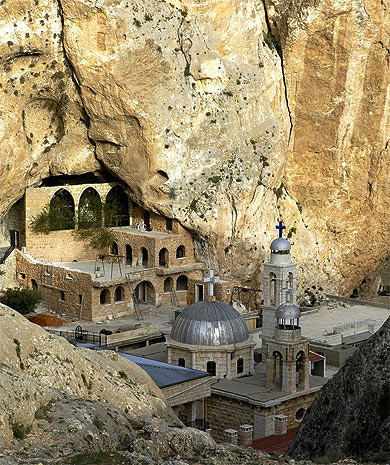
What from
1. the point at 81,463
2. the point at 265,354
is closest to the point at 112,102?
the point at 265,354

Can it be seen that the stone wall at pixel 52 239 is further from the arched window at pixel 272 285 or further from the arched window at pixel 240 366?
the arched window at pixel 240 366

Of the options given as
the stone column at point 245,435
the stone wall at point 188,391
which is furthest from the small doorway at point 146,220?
the stone column at point 245,435

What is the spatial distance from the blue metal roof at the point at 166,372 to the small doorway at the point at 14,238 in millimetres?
20980

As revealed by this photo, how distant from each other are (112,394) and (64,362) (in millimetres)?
1312

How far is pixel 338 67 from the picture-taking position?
6506 cm

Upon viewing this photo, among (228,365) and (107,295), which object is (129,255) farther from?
(228,365)

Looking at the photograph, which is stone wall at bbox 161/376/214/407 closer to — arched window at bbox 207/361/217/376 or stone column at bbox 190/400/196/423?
stone column at bbox 190/400/196/423

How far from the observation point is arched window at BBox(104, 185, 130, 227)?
65.2 metres

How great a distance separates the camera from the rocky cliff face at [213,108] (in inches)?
2311

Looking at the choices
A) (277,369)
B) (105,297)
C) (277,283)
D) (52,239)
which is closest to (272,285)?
(277,283)

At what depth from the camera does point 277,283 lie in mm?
50125

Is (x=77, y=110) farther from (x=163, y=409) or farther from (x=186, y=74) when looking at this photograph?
(x=163, y=409)

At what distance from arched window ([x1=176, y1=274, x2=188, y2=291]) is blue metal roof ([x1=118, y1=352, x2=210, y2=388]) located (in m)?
19.0

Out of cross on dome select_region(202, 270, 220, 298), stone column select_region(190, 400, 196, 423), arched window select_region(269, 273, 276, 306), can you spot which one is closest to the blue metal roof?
stone column select_region(190, 400, 196, 423)
